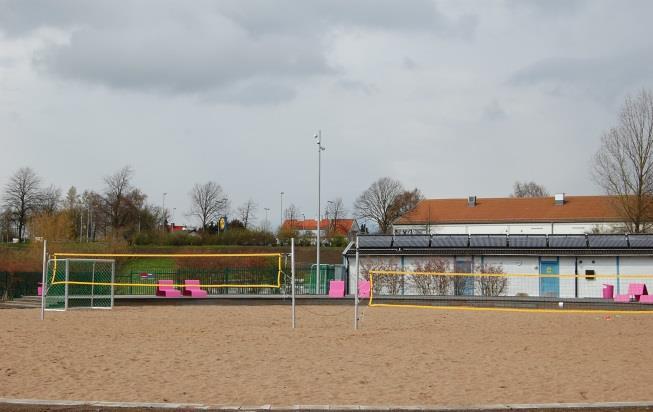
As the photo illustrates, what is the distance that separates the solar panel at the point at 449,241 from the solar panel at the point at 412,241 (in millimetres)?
350

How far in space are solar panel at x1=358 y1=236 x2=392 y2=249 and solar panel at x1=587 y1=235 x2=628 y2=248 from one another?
9.29 metres

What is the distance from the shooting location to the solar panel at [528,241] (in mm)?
32406

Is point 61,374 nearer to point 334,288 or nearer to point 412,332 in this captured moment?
point 412,332

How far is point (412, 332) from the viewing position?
17.2 m

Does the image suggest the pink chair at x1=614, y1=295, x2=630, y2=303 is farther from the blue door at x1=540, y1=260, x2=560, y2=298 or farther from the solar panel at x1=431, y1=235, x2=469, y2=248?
the solar panel at x1=431, y1=235, x2=469, y2=248

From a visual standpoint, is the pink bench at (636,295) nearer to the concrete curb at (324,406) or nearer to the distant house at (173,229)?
the concrete curb at (324,406)

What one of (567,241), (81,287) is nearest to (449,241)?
(567,241)

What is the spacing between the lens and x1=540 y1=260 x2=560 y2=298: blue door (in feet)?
101

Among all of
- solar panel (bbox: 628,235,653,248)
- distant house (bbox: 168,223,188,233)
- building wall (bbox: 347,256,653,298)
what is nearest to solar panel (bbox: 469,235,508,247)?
building wall (bbox: 347,256,653,298)

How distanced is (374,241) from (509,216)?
2030 inches

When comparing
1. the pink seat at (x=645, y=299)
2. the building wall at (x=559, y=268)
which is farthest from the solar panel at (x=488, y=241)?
the pink seat at (x=645, y=299)

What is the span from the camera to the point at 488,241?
33.3 metres

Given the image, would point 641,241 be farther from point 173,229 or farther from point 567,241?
point 173,229

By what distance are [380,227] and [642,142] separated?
135 feet
